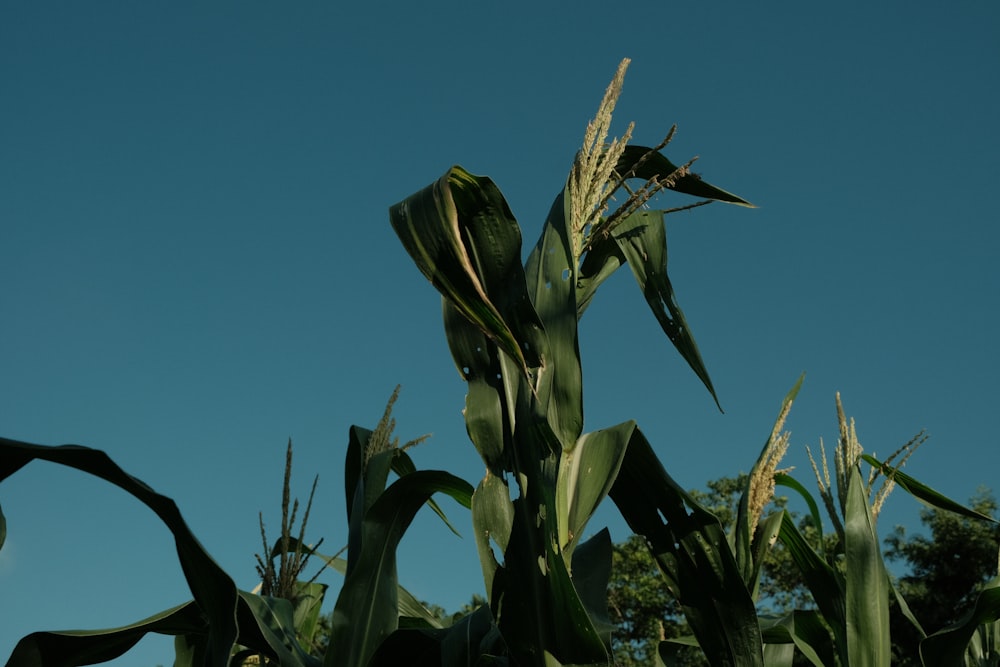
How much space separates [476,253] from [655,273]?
2.01 ft

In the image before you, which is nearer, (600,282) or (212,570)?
(212,570)

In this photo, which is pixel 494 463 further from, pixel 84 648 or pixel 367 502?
pixel 84 648

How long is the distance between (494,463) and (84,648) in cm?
101

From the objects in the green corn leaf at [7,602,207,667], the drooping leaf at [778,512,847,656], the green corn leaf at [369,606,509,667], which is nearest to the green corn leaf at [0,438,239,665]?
the green corn leaf at [7,602,207,667]

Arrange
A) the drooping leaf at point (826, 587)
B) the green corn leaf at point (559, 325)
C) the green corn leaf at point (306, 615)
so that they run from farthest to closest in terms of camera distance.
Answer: the green corn leaf at point (306, 615) → the drooping leaf at point (826, 587) → the green corn leaf at point (559, 325)

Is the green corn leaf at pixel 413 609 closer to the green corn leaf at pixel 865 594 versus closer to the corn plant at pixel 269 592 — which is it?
the corn plant at pixel 269 592

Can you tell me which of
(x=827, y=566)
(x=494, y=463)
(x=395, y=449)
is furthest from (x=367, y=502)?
(x=827, y=566)

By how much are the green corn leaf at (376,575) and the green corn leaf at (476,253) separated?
46 cm

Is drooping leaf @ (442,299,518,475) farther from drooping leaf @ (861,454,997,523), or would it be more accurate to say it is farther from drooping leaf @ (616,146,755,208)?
drooping leaf @ (861,454,997,523)

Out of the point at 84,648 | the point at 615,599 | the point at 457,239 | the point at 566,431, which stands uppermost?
the point at 615,599

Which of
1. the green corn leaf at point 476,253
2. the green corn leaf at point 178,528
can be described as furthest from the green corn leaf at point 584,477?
the green corn leaf at point 178,528

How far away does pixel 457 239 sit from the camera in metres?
1.70

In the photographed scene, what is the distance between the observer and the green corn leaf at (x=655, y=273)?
2295 mm

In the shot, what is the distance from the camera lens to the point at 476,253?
1903 millimetres
